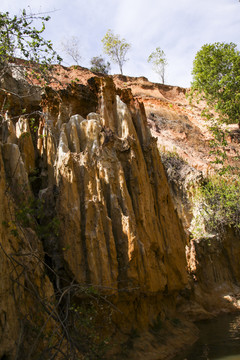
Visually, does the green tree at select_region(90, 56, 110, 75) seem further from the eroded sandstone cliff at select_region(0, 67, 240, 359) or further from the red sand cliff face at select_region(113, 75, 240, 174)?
the eroded sandstone cliff at select_region(0, 67, 240, 359)

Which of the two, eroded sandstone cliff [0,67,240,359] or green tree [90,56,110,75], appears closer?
eroded sandstone cliff [0,67,240,359]

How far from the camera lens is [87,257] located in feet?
33.4

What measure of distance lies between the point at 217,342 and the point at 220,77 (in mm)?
19196

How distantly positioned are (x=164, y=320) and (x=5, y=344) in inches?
301

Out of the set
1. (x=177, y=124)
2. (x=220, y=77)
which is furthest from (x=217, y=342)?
(x=177, y=124)

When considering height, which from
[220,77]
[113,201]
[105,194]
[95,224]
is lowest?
[95,224]

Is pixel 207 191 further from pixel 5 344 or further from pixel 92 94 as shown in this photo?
pixel 5 344

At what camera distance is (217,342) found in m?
12.5

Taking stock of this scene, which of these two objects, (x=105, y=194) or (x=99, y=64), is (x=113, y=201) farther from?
(x=99, y=64)

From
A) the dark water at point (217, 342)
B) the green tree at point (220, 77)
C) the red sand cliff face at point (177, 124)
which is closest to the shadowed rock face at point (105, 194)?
the dark water at point (217, 342)

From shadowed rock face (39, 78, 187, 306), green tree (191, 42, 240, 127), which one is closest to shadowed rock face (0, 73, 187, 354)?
shadowed rock face (39, 78, 187, 306)

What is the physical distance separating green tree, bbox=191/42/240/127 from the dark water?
44.1 ft

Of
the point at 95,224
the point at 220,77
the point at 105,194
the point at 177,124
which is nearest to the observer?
the point at 95,224

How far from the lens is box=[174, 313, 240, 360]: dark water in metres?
10.7
